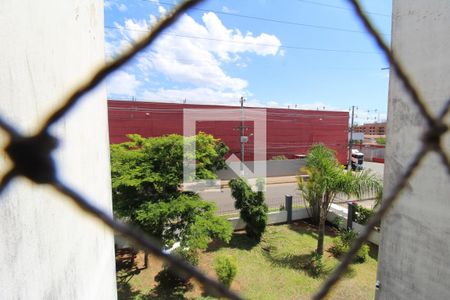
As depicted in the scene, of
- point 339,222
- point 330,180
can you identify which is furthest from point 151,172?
point 339,222

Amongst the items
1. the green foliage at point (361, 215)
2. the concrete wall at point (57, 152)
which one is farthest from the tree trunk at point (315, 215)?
the concrete wall at point (57, 152)

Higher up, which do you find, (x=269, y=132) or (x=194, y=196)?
(x=269, y=132)

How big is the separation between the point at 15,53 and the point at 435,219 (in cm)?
423

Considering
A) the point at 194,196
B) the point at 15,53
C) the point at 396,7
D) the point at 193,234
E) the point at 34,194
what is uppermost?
the point at 396,7

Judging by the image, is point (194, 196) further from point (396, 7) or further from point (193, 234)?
point (396, 7)

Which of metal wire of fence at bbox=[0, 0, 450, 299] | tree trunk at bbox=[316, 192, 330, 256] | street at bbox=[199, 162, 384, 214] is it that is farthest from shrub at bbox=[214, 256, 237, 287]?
metal wire of fence at bbox=[0, 0, 450, 299]

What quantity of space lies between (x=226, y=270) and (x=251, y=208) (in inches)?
112

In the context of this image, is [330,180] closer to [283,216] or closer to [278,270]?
[278,270]

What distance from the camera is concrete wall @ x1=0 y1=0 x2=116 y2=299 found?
1306 mm

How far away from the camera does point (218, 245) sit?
845 centimetres

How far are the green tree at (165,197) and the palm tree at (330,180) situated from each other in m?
2.89

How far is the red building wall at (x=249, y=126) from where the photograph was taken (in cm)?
1552

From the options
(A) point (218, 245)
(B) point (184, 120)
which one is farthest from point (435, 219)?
(B) point (184, 120)

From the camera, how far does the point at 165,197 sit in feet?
21.4
